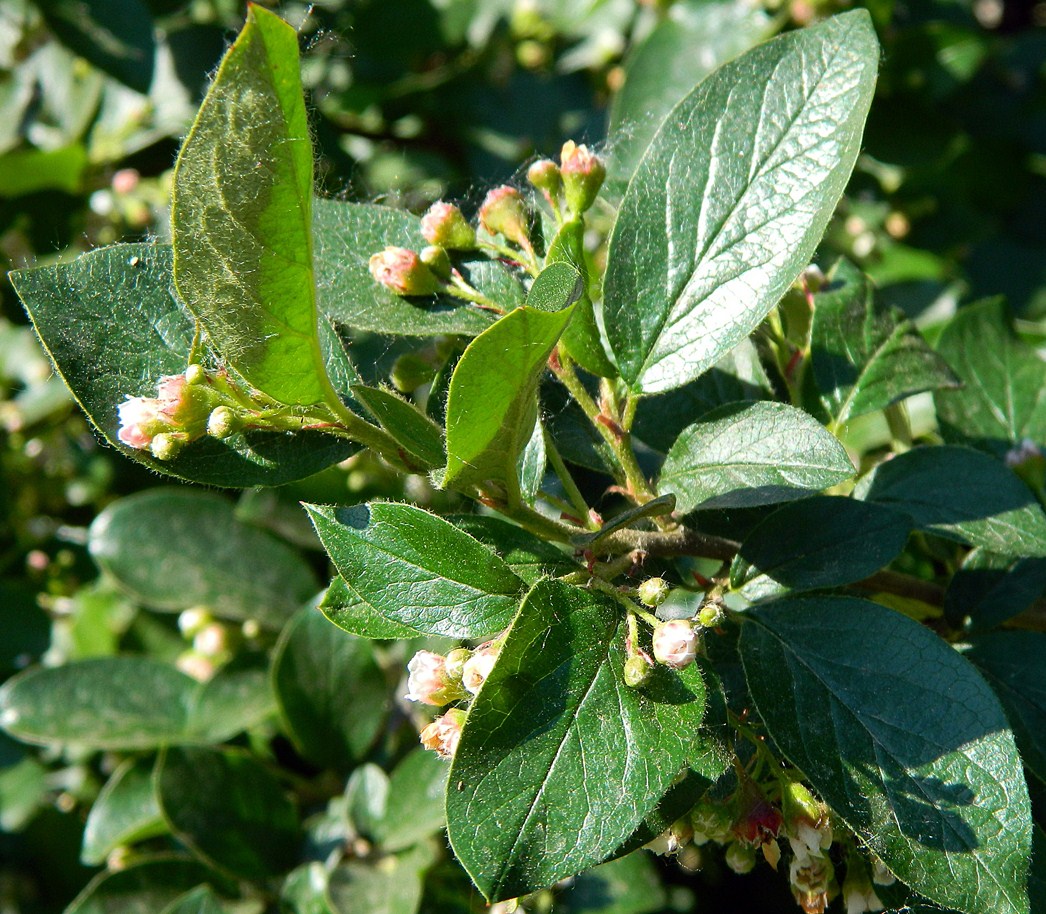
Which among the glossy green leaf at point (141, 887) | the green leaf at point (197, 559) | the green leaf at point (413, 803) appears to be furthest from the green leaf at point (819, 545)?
the glossy green leaf at point (141, 887)

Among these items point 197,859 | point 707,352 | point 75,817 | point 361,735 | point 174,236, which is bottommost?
point 75,817

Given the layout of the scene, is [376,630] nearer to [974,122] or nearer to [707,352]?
[707,352]

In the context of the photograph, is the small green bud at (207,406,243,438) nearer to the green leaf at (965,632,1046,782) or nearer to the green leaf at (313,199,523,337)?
the green leaf at (313,199,523,337)

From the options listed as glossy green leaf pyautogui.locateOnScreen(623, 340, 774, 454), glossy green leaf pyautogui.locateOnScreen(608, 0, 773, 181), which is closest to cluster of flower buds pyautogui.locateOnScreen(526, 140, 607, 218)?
glossy green leaf pyautogui.locateOnScreen(623, 340, 774, 454)

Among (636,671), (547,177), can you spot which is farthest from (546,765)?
A: (547,177)

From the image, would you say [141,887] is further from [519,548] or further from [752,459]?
[752,459]

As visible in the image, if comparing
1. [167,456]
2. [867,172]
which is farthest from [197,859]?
[867,172]
